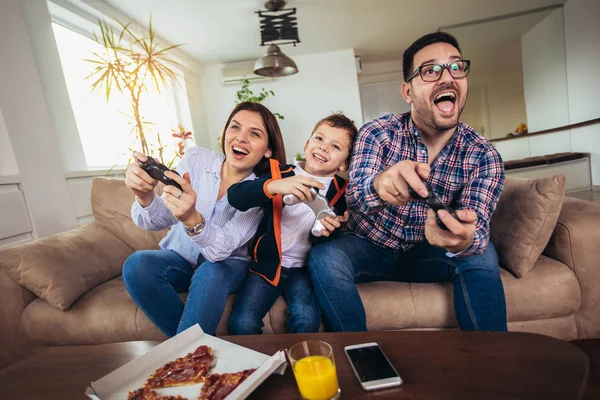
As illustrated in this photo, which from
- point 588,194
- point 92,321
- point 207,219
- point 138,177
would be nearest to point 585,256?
point 207,219

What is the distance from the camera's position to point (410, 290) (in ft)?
3.96

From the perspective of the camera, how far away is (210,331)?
105 cm

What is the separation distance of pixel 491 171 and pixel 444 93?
33cm

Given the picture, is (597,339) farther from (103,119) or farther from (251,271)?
(103,119)

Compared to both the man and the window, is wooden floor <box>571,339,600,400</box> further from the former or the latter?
the window

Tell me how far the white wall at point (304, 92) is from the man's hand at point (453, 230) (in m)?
4.28

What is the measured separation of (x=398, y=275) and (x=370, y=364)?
0.69 metres

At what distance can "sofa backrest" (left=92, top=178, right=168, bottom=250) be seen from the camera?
1.72 meters

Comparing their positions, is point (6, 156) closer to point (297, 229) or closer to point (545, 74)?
point (297, 229)

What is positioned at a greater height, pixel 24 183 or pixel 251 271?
pixel 24 183

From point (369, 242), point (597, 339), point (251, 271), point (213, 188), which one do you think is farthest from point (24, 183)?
point (597, 339)

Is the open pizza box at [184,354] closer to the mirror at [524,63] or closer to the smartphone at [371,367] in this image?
the smartphone at [371,367]

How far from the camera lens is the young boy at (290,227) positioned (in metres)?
1.09

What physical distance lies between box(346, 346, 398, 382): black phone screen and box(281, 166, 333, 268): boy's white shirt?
652 millimetres
